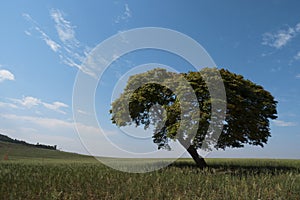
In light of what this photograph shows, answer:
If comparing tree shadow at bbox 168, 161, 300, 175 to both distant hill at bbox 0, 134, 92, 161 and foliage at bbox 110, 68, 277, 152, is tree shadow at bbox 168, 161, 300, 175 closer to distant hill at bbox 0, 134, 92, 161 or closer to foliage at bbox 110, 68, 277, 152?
foliage at bbox 110, 68, 277, 152

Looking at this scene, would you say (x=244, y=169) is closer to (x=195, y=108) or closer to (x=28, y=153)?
(x=195, y=108)

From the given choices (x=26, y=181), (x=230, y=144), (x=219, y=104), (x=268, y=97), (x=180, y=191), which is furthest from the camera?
(x=268, y=97)

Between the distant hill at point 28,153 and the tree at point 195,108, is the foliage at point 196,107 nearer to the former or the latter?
the tree at point 195,108

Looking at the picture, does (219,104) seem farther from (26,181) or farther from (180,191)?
(26,181)

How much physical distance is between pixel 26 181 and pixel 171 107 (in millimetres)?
11359

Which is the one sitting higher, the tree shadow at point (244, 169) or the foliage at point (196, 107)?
the foliage at point (196, 107)

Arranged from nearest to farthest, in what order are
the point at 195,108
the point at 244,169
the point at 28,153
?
the point at 195,108 < the point at 244,169 < the point at 28,153

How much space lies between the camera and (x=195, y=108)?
722 inches

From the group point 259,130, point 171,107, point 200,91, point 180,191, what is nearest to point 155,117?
point 171,107

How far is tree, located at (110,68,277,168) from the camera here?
1817cm

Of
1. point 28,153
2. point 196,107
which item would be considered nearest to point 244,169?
point 196,107

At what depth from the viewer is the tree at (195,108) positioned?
59.6 ft

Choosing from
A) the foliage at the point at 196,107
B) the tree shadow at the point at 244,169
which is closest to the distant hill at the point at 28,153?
the foliage at the point at 196,107

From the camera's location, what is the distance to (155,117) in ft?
75.9
